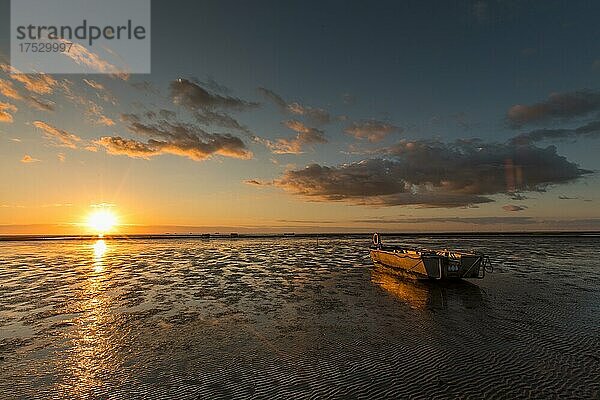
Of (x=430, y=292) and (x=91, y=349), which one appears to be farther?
(x=430, y=292)

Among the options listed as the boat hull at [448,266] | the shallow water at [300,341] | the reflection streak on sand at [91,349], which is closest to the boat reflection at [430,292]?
the shallow water at [300,341]

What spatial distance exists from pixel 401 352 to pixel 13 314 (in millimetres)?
16876

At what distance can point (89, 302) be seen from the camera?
18.4 meters

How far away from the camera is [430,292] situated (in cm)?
2122

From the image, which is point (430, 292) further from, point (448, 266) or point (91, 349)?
point (91, 349)

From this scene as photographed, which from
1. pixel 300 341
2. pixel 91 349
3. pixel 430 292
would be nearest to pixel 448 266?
pixel 430 292

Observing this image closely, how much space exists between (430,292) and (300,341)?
477 inches

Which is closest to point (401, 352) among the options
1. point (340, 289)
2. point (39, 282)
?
point (340, 289)

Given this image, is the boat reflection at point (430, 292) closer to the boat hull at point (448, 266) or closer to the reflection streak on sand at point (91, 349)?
the boat hull at point (448, 266)

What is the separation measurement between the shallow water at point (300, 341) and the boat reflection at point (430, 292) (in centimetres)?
12

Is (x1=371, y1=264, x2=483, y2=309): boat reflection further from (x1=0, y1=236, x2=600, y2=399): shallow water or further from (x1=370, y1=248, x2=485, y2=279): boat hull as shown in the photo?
(x1=370, y1=248, x2=485, y2=279): boat hull

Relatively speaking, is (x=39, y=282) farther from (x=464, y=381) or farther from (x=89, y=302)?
(x=464, y=381)

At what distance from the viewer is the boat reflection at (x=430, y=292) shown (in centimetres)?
1788

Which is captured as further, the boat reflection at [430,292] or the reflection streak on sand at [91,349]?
the boat reflection at [430,292]
